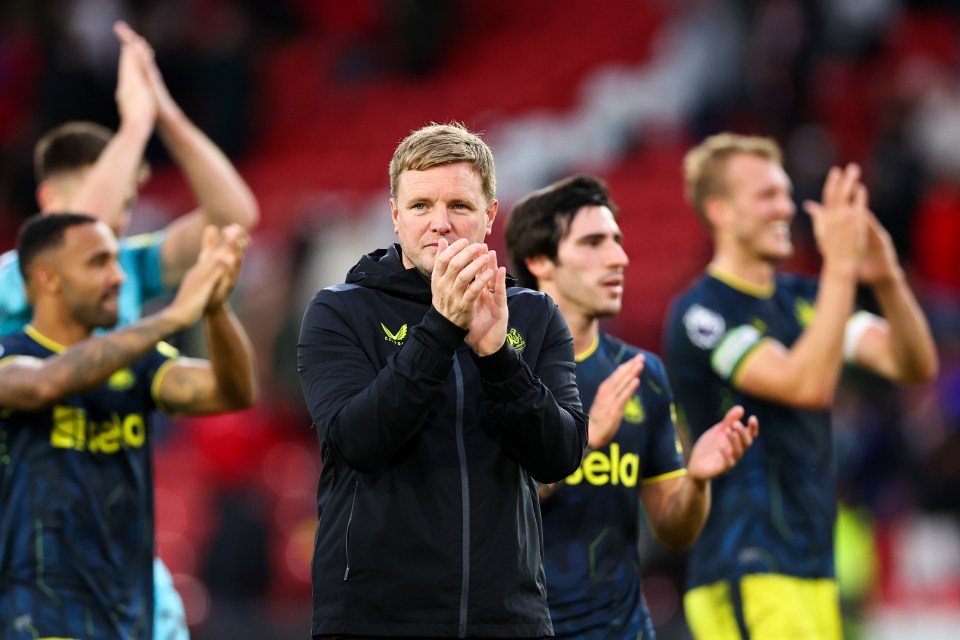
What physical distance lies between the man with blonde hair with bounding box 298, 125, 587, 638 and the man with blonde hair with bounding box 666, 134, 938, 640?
2.23 meters

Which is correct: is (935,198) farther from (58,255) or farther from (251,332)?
(58,255)

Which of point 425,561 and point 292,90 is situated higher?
point 292,90

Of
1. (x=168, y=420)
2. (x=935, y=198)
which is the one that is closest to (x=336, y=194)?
(x=168, y=420)

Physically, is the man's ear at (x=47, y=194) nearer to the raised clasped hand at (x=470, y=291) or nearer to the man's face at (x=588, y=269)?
the man's face at (x=588, y=269)

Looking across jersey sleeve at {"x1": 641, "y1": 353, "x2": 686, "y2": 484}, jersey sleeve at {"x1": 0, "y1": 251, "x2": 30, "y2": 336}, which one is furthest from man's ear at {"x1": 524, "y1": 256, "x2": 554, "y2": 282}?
jersey sleeve at {"x1": 0, "y1": 251, "x2": 30, "y2": 336}

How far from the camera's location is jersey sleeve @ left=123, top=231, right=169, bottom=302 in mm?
6613

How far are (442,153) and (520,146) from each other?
459 inches

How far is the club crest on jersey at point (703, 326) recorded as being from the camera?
20.8 ft

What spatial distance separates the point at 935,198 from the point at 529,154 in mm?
4564

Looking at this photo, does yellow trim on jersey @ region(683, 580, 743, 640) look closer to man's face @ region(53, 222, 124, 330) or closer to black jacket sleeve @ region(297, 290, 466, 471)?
man's face @ region(53, 222, 124, 330)

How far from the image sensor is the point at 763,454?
20.5ft

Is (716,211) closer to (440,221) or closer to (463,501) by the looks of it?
(440,221)

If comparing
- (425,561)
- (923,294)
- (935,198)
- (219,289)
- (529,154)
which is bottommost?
(425,561)

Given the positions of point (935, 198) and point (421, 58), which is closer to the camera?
point (935, 198)
